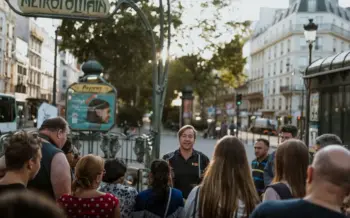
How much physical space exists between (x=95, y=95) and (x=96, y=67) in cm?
102

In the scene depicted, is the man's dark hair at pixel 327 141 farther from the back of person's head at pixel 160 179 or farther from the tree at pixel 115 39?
the tree at pixel 115 39

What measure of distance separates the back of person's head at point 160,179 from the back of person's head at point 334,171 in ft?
7.08

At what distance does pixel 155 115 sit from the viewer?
12.9 meters

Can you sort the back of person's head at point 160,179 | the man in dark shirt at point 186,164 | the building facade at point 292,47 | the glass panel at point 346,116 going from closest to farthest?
the back of person's head at point 160,179, the man in dark shirt at point 186,164, the glass panel at point 346,116, the building facade at point 292,47

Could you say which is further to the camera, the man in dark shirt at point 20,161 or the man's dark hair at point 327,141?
the man's dark hair at point 327,141

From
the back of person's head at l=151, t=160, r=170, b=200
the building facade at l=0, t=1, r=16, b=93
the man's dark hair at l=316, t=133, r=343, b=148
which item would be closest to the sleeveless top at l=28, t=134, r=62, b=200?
the back of person's head at l=151, t=160, r=170, b=200

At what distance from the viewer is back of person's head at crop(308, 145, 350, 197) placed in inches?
104

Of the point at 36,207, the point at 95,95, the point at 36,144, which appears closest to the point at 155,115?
the point at 95,95

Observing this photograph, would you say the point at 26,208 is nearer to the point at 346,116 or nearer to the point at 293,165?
the point at 293,165

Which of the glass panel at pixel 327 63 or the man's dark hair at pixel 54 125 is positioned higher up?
the glass panel at pixel 327 63

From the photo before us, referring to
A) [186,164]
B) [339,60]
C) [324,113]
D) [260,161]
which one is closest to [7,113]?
[324,113]

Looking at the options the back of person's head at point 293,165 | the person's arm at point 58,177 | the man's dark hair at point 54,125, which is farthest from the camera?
the man's dark hair at point 54,125

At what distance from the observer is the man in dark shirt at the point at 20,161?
11.6 ft

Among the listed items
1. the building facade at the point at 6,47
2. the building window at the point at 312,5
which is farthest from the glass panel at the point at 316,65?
the building window at the point at 312,5
